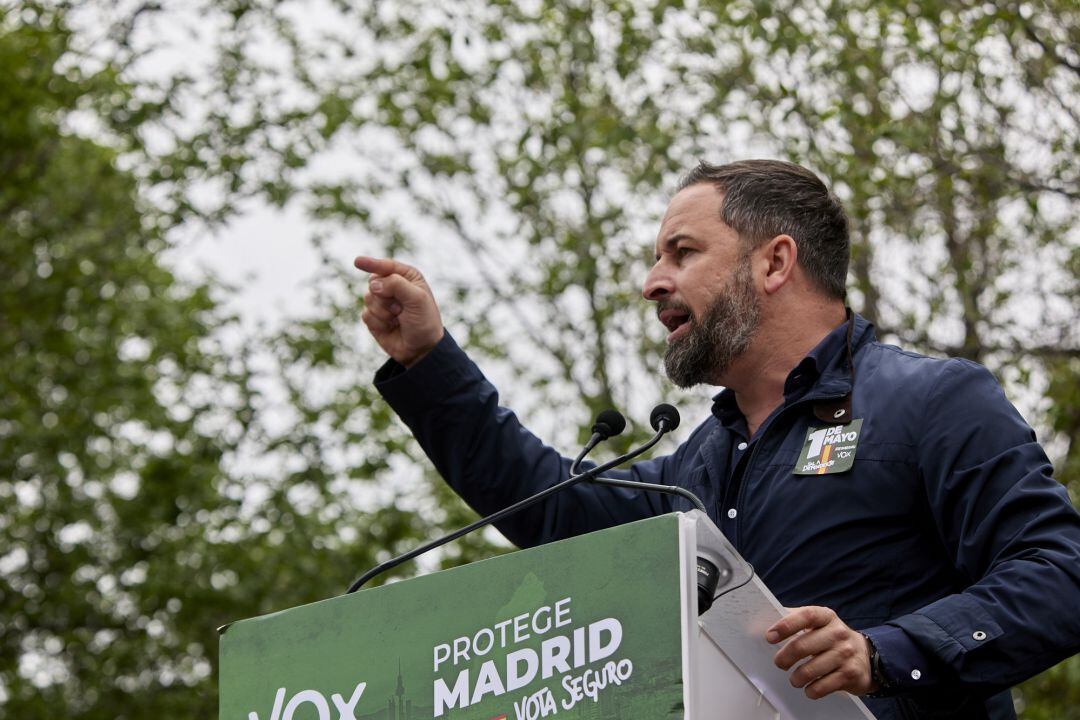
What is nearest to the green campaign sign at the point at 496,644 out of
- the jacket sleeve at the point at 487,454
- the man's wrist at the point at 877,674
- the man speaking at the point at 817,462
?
the man speaking at the point at 817,462

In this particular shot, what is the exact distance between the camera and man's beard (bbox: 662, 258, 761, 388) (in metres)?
3.17

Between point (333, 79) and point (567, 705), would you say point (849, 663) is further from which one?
point (333, 79)

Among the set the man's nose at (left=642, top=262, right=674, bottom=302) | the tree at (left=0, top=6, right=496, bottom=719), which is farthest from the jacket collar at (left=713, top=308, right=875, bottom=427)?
the tree at (left=0, top=6, right=496, bottom=719)

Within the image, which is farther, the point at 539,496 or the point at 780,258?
the point at 780,258

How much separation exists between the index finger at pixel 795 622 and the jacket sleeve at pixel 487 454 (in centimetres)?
111

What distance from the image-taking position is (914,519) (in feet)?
9.20

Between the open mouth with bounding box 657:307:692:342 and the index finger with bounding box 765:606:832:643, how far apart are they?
1.00 metres

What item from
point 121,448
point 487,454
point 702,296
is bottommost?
point 121,448

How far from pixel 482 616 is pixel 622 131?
6735mm

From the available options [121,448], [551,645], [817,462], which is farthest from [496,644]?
[121,448]

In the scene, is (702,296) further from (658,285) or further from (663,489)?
(663,489)

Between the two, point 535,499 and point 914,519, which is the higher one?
point 535,499

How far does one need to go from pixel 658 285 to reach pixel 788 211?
1.12 feet

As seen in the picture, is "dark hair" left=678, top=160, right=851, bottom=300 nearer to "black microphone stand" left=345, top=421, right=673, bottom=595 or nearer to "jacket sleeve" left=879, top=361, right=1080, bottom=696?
"jacket sleeve" left=879, top=361, right=1080, bottom=696
